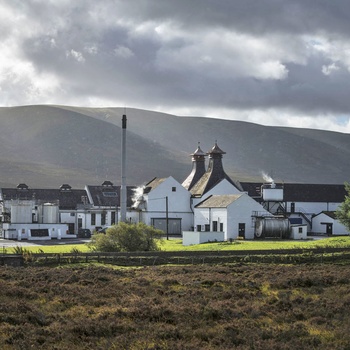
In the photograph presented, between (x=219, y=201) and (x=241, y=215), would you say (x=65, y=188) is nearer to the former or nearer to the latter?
(x=219, y=201)

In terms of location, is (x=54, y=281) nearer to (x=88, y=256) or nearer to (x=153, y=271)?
(x=153, y=271)

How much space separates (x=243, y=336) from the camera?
22422 millimetres

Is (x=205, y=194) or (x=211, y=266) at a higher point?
(x=205, y=194)

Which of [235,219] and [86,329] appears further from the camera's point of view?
[235,219]

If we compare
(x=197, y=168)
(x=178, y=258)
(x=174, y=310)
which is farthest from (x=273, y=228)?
(x=174, y=310)

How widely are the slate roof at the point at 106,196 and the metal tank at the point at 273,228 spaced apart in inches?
1019

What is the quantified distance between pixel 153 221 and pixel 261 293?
206 ft

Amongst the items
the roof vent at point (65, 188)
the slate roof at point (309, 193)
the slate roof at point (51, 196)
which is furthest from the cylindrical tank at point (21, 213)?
the slate roof at point (309, 193)

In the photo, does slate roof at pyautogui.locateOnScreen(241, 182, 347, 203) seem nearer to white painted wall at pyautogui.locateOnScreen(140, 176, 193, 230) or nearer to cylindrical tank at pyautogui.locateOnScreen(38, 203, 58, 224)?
white painted wall at pyautogui.locateOnScreen(140, 176, 193, 230)

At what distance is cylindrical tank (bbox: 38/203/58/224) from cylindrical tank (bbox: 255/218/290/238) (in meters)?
28.2

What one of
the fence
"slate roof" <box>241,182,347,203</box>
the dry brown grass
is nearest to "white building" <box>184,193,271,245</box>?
"slate roof" <box>241,182,347,203</box>

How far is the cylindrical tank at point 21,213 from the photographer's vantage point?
90625 mm

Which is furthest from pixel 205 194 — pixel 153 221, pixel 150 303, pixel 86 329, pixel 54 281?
pixel 86 329

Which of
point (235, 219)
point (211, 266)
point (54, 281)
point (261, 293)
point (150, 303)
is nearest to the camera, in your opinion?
point (150, 303)
